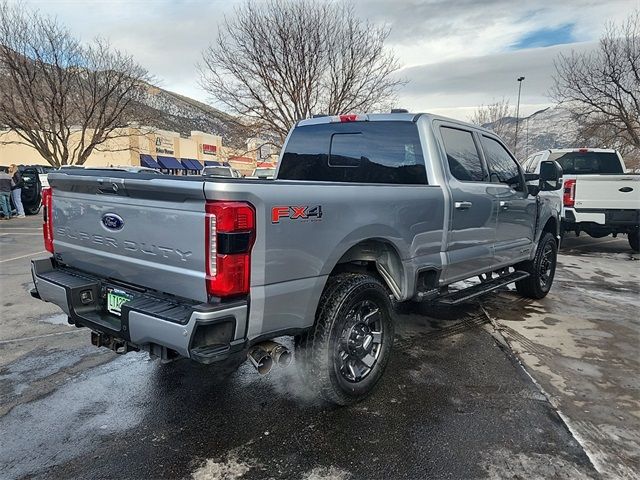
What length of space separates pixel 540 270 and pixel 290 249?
4738 millimetres

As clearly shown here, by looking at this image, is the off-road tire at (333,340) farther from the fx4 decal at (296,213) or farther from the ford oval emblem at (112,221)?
the ford oval emblem at (112,221)

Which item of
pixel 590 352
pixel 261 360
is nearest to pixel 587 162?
pixel 590 352

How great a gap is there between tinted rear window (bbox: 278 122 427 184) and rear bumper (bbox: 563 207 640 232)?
713cm

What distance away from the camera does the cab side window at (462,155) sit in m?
4.27

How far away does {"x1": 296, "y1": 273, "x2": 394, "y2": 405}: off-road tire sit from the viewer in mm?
3033

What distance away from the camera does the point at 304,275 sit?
9.17 ft

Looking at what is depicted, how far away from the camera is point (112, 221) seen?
2941 millimetres

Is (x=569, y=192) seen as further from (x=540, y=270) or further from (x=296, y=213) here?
(x=296, y=213)

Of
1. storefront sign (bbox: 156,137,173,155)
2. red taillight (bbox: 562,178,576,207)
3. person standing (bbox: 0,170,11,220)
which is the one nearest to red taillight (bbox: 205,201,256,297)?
red taillight (bbox: 562,178,576,207)

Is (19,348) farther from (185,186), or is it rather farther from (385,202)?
(385,202)

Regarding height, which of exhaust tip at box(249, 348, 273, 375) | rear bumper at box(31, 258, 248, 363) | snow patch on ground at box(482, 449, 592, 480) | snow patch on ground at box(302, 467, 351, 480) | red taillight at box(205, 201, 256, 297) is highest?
red taillight at box(205, 201, 256, 297)

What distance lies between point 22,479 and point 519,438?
290 cm

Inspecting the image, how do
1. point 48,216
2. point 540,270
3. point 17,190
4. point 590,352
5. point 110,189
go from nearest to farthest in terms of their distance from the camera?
1. point 110,189
2. point 48,216
3. point 590,352
4. point 540,270
5. point 17,190

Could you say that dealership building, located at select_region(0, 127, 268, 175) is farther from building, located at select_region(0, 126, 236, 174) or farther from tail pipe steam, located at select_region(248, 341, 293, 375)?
tail pipe steam, located at select_region(248, 341, 293, 375)
